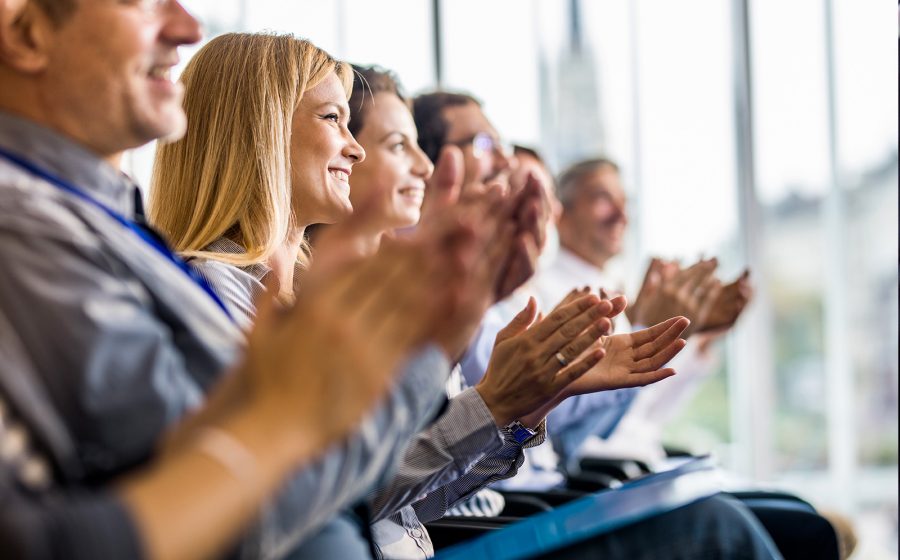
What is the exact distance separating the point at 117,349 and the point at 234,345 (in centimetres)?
19

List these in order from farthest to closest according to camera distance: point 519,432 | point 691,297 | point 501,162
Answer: point 501,162, point 691,297, point 519,432

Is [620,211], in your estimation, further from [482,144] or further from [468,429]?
[468,429]

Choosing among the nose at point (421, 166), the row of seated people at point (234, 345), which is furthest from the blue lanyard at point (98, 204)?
the nose at point (421, 166)

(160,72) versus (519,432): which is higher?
(160,72)

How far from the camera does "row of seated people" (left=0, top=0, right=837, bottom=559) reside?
0.79 metres

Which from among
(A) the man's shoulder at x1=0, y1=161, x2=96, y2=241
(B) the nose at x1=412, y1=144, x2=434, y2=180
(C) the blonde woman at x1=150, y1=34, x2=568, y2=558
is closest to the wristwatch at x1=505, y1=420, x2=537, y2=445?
(C) the blonde woman at x1=150, y1=34, x2=568, y2=558

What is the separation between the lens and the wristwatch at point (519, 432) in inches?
66.3

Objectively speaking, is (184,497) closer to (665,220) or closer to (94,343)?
(94,343)

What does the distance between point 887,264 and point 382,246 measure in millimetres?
4071

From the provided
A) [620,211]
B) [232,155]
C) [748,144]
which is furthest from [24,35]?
[748,144]

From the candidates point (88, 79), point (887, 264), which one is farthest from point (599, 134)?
point (88, 79)

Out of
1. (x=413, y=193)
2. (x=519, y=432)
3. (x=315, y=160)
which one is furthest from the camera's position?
(x=413, y=193)

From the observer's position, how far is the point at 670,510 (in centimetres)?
133

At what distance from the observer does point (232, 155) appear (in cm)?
173
